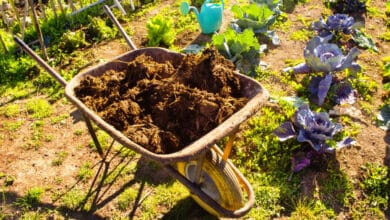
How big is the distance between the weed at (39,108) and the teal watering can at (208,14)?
2.24m

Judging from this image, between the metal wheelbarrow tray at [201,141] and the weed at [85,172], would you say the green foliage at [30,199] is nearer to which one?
the weed at [85,172]

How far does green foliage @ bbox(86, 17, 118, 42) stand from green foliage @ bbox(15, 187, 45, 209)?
2643 mm

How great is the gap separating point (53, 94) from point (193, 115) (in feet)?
8.84

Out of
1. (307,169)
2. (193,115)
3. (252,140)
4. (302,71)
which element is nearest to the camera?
(193,115)

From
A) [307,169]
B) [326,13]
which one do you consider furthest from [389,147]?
[326,13]

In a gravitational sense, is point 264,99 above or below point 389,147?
above

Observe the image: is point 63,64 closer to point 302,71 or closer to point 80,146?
point 80,146

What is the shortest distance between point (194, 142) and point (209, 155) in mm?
383

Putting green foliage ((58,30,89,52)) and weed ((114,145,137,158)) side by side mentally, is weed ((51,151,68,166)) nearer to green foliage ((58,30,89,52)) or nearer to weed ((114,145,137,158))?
weed ((114,145,137,158))

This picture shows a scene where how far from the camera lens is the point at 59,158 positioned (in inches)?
140

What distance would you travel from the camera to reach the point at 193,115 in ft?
7.63

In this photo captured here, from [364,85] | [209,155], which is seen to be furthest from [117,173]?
[364,85]

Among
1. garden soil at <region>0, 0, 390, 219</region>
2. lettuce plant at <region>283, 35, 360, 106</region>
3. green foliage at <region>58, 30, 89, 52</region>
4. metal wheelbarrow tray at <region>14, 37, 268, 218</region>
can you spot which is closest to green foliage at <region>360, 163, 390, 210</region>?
garden soil at <region>0, 0, 390, 219</region>

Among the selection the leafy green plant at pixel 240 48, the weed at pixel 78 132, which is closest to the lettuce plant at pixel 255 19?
the leafy green plant at pixel 240 48
